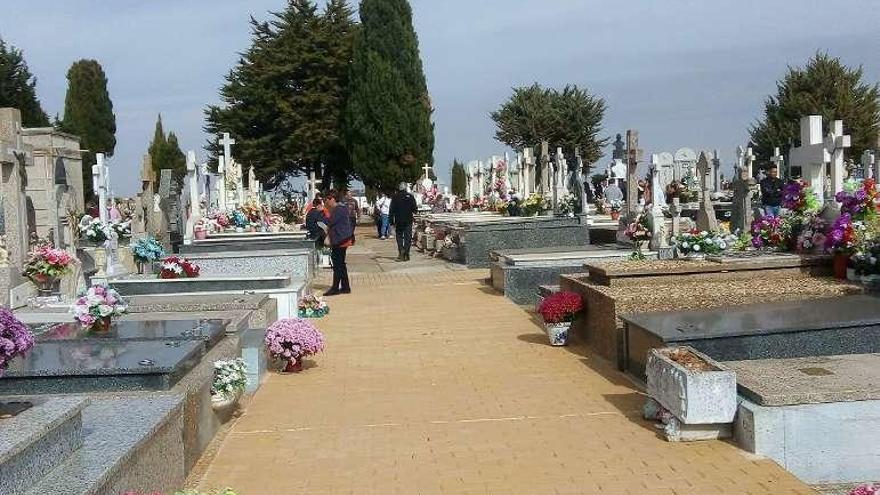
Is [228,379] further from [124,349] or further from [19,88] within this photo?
[19,88]

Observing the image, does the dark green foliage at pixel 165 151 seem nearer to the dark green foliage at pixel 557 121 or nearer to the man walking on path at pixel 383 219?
the dark green foliage at pixel 557 121

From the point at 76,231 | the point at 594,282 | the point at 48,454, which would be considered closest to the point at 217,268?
the point at 76,231

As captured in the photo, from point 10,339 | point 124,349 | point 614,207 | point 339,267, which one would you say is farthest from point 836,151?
point 614,207

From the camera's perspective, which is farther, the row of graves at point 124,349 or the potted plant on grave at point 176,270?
the potted plant on grave at point 176,270

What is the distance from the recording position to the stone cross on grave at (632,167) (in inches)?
742

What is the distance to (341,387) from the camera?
866 cm

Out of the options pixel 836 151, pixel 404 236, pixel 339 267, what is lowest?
pixel 339 267

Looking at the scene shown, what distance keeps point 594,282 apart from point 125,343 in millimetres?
5386

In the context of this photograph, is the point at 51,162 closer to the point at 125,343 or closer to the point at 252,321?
the point at 252,321

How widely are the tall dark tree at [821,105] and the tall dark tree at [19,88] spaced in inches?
1337

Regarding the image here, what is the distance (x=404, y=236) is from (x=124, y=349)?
1637cm

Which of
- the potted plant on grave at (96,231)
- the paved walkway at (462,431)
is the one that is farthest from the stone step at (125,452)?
the potted plant on grave at (96,231)

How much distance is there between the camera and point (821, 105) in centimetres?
4800

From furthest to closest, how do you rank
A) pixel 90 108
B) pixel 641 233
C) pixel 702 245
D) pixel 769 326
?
pixel 90 108 → pixel 641 233 → pixel 702 245 → pixel 769 326
